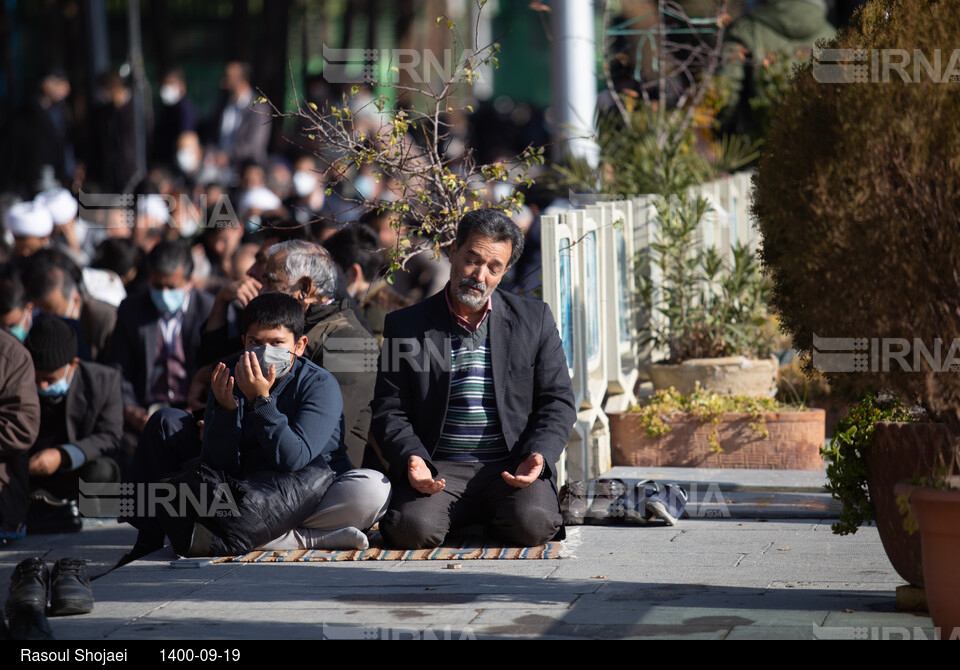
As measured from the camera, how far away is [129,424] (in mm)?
8961

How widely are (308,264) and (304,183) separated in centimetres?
904

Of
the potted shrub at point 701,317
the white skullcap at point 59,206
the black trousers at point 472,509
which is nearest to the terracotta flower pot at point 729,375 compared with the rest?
the potted shrub at point 701,317

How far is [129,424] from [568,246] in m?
3.31

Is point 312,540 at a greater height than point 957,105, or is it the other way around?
point 957,105

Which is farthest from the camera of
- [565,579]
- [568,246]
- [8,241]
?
[8,241]

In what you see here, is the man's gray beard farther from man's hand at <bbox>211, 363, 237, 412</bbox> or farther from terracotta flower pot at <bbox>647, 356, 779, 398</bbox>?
terracotta flower pot at <bbox>647, 356, 779, 398</bbox>

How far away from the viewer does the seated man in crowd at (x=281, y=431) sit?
602cm

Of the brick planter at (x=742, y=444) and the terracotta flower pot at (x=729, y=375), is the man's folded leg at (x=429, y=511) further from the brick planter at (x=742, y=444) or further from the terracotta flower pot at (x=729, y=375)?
the terracotta flower pot at (x=729, y=375)

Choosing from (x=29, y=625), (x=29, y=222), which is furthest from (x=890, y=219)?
(x=29, y=222)

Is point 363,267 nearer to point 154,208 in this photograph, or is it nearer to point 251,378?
point 251,378

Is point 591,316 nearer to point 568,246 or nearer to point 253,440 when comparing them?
A: point 568,246

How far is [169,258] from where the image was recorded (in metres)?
9.08

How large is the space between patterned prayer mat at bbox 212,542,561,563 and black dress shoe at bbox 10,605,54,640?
123 centimetres
